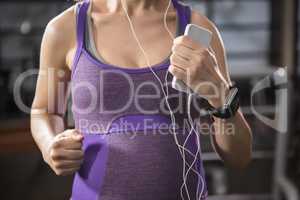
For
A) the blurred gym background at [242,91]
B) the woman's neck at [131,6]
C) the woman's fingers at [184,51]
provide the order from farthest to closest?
the blurred gym background at [242,91] → the woman's neck at [131,6] → the woman's fingers at [184,51]

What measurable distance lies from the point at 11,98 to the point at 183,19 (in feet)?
3.71

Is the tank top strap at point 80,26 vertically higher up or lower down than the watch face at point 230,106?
higher up

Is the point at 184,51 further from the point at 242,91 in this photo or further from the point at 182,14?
the point at 242,91

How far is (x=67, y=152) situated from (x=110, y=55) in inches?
5.7

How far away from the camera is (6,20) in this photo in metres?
1.83

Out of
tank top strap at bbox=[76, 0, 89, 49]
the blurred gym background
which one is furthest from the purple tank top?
the blurred gym background

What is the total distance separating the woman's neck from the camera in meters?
0.65

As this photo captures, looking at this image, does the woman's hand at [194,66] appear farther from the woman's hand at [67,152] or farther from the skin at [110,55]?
the woman's hand at [67,152]

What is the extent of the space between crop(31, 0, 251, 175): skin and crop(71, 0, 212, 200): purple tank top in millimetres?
26

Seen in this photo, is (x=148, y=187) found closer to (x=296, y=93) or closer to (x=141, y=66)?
(x=141, y=66)

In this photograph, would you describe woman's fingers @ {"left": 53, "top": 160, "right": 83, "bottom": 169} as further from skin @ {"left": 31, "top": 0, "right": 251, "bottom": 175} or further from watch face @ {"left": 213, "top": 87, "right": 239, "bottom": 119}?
Answer: watch face @ {"left": 213, "top": 87, "right": 239, "bottom": 119}

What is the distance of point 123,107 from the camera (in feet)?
1.96

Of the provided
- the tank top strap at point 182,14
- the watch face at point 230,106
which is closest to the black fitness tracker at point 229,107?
the watch face at point 230,106

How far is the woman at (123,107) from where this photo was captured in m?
0.58
